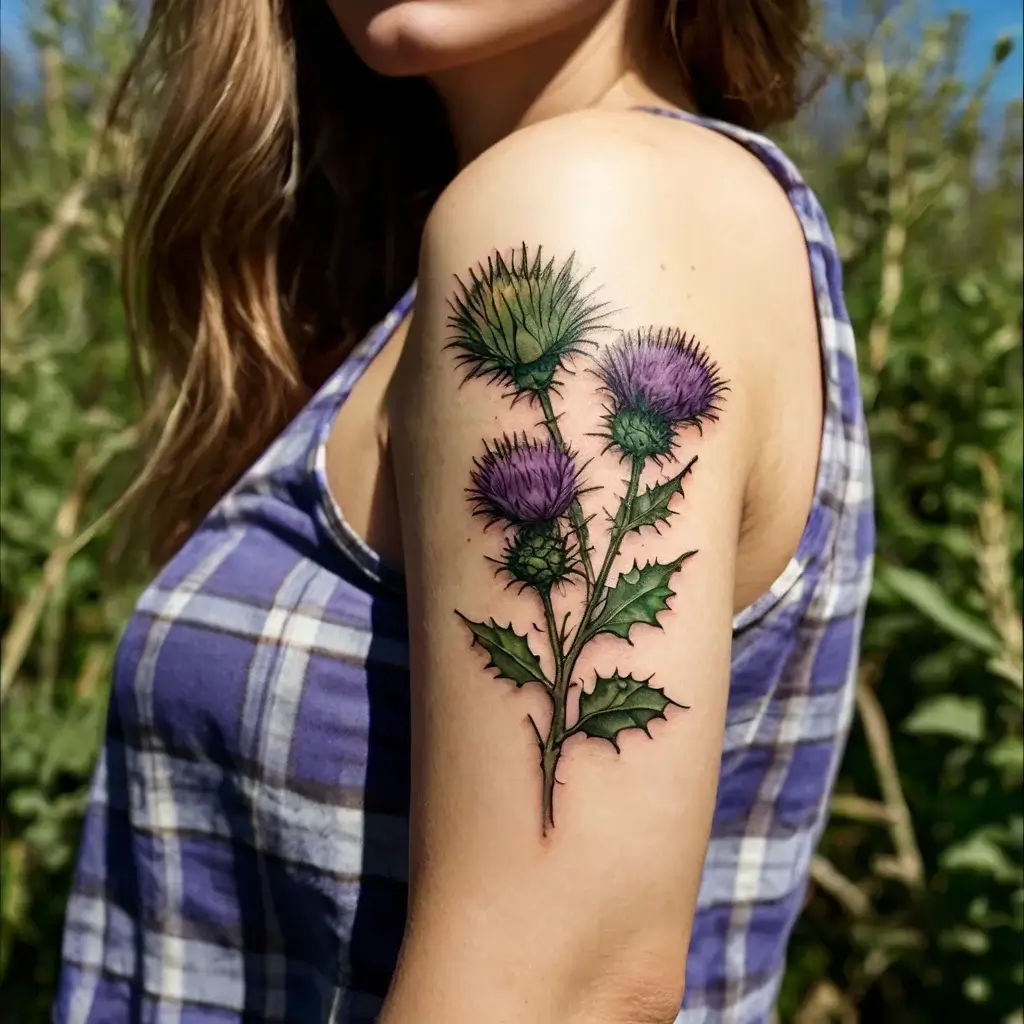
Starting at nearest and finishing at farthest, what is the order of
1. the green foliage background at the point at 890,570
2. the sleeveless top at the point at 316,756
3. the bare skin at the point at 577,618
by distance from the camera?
the bare skin at the point at 577,618
the sleeveless top at the point at 316,756
the green foliage background at the point at 890,570

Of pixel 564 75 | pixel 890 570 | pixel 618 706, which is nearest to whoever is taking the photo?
pixel 618 706

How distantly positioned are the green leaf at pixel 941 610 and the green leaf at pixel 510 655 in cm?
95

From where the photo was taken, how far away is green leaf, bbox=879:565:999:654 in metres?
1.43

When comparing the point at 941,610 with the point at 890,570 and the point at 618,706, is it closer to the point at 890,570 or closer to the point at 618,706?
the point at 890,570

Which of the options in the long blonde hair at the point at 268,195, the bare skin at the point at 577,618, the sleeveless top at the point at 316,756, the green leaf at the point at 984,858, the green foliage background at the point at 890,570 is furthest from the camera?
the green foliage background at the point at 890,570

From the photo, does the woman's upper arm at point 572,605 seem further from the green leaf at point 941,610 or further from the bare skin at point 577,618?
the green leaf at point 941,610

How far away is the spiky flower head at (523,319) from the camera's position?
693mm

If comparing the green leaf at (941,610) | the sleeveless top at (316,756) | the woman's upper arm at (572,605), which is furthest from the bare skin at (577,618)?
the green leaf at (941,610)

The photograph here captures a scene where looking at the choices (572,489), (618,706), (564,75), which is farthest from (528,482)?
(564,75)

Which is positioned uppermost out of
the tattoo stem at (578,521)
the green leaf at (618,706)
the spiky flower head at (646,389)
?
A: the spiky flower head at (646,389)

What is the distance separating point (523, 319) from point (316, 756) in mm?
375

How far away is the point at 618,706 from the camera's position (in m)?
0.67

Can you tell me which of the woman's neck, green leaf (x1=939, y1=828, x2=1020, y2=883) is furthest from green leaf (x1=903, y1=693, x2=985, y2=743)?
the woman's neck

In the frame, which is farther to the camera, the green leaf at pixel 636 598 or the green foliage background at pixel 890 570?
the green foliage background at pixel 890 570
